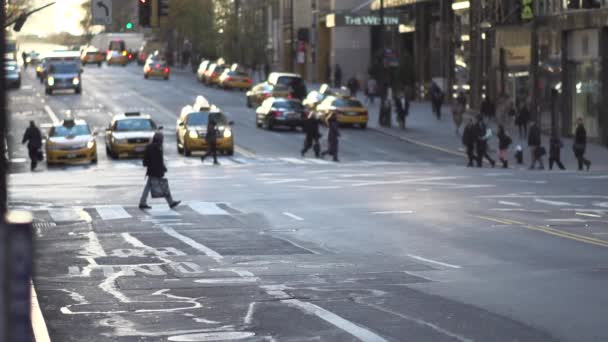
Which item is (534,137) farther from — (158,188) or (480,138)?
(158,188)

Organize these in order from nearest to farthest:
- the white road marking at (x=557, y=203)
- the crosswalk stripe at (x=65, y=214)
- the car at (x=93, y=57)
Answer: the crosswalk stripe at (x=65, y=214)
the white road marking at (x=557, y=203)
the car at (x=93, y=57)

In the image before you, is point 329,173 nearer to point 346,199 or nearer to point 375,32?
point 346,199

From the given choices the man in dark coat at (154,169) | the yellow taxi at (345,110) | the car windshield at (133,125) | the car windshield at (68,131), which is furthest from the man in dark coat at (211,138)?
the man in dark coat at (154,169)

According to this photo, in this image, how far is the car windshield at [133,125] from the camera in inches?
1895

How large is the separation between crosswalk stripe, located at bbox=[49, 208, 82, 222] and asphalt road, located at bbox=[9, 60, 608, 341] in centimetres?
6

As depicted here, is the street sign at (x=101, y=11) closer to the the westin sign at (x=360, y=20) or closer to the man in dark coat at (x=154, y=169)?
the man in dark coat at (x=154, y=169)

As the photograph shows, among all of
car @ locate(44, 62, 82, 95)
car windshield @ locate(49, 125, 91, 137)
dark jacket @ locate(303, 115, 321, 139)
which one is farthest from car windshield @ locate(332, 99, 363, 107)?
car @ locate(44, 62, 82, 95)

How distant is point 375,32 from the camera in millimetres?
95312

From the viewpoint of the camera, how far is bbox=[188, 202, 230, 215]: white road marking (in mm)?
25214

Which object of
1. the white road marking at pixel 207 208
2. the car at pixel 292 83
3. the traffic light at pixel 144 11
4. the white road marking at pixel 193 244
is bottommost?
the white road marking at pixel 207 208

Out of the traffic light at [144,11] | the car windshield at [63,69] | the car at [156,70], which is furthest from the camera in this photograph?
the car at [156,70]

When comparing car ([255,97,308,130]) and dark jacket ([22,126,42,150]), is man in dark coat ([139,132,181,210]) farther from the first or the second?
car ([255,97,308,130])

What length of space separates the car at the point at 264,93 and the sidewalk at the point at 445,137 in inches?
196

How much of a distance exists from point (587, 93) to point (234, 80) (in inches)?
1582
